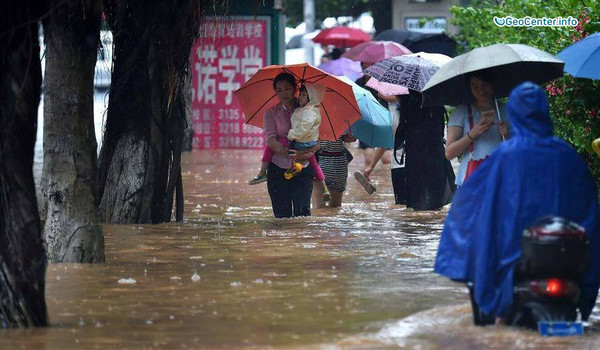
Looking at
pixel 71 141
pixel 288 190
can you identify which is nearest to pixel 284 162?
pixel 288 190

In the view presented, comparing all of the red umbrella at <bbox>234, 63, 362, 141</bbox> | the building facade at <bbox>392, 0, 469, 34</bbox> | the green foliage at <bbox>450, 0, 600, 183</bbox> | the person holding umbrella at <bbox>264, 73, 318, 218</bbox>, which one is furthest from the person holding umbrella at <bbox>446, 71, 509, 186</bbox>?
the building facade at <bbox>392, 0, 469, 34</bbox>

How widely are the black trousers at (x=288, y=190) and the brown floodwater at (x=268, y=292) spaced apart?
15 centimetres

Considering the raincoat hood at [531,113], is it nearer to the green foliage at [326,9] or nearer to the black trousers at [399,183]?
the black trousers at [399,183]

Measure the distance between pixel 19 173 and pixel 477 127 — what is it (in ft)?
12.4

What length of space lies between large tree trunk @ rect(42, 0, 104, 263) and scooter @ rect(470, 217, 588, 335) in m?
4.12

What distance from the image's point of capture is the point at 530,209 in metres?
7.92

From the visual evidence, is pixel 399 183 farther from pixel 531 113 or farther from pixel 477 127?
pixel 531 113

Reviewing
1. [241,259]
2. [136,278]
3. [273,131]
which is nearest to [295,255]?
[241,259]

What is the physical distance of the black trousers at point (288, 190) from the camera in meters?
14.3

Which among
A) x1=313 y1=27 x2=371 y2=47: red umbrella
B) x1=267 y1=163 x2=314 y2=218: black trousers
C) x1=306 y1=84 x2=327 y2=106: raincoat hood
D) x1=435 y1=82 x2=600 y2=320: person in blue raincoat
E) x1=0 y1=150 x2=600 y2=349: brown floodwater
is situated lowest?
x1=0 y1=150 x2=600 y2=349: brown floodwater

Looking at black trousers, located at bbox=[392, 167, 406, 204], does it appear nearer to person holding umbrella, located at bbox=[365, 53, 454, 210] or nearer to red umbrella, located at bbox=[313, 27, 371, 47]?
person holding umbrella, located at bbox=[365, 53, 454, 210]

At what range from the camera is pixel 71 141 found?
1071 centimetres

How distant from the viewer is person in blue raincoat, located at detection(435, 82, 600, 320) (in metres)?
7.91

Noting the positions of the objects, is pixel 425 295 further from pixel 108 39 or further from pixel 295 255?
pixel 108 39
